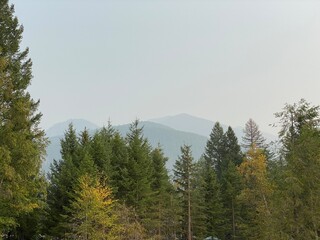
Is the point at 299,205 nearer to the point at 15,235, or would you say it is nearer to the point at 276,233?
the point at 276,233

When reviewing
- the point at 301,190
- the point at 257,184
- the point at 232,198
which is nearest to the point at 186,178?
the point at 232,198

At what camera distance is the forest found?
19.2 metres

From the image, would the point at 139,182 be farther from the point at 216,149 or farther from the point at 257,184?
the point at 216,149

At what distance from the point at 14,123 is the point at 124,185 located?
19457 millimetres

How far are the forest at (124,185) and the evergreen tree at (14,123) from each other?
52 millimetres

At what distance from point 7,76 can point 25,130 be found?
316 cm

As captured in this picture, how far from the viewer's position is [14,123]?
18703mm

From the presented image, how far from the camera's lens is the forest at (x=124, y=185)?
757 inches

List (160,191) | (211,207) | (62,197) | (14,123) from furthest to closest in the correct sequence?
(211,207), (160,191), (62,197), (14,123)

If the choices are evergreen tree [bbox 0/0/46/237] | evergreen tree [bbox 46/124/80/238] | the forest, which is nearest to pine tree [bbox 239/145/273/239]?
the forest

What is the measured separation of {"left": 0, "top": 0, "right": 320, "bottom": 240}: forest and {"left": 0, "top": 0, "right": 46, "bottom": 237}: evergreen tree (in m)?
0.05

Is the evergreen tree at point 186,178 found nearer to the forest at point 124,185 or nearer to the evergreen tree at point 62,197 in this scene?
the forest at point 124,185

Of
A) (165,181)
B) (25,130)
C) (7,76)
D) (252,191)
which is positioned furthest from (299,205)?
(165,181)

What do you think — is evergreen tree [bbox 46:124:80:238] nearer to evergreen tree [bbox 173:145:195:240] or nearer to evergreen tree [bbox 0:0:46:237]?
evergreen tree [bbox 0:0:46:237]
